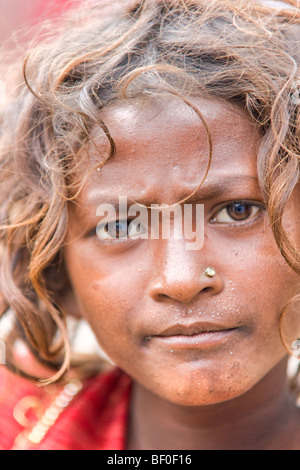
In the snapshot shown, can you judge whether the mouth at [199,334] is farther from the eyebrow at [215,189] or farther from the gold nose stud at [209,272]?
the eyebrow at [215,189]

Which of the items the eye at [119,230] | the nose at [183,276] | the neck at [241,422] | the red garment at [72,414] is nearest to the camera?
the nose at [183,276]

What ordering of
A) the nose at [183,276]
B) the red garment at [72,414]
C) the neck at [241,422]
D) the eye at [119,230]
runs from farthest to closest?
the red garment at [72,414]
the neck at [241,422]
the eye at [119,230]
the nose at [183,276]

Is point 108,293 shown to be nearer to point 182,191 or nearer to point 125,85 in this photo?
point 182,191

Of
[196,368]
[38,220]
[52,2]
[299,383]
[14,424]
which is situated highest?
[52,2]

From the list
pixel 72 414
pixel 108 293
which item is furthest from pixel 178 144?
pixel 72 414

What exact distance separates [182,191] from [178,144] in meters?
0.08

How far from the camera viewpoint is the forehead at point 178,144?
1.06 metres

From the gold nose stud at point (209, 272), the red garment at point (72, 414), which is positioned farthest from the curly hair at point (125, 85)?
the red garment at point (72, 414)

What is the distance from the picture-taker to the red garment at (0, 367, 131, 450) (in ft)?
4.59

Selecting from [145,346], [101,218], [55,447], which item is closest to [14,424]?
[55,447]

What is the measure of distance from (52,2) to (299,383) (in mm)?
1094

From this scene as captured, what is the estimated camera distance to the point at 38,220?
1.27m

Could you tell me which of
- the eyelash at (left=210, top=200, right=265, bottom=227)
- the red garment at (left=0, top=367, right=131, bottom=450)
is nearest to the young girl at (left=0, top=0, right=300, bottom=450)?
the eyelash at (left=210, top=200, right=265, bottom=227)

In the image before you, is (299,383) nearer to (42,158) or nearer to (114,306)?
(114,306)
